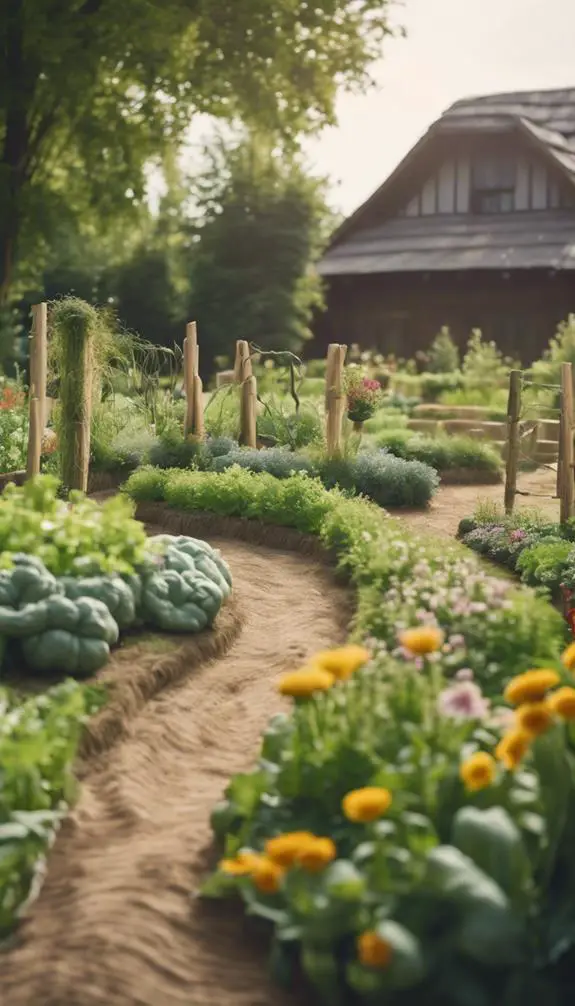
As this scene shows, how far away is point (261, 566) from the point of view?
34.9 feet

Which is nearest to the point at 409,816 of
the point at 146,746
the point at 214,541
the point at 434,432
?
the point at 146,746

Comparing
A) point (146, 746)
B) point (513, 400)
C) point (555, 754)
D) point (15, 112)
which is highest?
point (15, 112)

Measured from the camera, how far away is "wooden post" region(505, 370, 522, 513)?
41.7 feet

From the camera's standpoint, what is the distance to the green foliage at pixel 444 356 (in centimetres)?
2455

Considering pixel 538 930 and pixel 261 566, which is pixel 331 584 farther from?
pixel 538 930

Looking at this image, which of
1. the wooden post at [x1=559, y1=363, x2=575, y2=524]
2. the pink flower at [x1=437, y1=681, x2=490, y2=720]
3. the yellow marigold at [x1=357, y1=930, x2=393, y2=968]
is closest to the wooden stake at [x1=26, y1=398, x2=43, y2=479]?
the wooden post at [x1=559, y1=363, x2=575, y2=524]

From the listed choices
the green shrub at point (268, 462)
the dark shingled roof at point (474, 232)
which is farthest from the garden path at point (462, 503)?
the dark shingled roof at point (474, 232)

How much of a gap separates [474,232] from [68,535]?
19523 mm

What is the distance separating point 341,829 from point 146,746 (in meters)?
1.88

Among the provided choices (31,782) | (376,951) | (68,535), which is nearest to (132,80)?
(68,535)

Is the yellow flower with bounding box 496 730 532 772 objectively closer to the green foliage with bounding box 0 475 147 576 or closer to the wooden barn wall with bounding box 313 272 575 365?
the green foliage with bounding box 0 475 147 576

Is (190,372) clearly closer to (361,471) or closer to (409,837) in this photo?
(361,471)

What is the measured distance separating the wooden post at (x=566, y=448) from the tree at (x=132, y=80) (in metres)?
10.7

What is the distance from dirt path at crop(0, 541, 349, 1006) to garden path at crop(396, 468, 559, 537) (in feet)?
17.4
